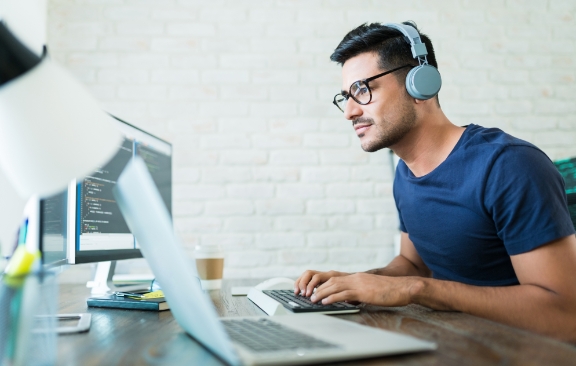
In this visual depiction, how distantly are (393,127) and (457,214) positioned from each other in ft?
1.15

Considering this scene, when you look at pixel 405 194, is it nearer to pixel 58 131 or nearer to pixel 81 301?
pixel 81 301

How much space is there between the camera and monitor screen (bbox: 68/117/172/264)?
112 centimetres

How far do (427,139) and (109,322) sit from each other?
0.98 m

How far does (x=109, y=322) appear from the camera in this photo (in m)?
0.85

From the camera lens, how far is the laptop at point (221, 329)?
0.50m

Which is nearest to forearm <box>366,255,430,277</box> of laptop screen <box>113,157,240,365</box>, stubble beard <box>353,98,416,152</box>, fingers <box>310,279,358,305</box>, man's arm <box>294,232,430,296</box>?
man's arm <box>294,232,430,296</box>

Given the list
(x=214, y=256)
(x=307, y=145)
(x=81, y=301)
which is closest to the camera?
(x=81, y=301)

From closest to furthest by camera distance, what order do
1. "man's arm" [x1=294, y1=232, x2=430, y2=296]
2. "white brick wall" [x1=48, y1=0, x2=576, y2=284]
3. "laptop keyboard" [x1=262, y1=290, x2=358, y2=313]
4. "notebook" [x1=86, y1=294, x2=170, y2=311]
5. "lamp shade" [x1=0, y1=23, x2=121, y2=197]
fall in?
"lamp shade" [x1=0, y1=23, x2=121, y2=197]
"laptop keyboard" [x1=262, y1=290, x2=358, y2=313]
"notebook" [x1=86, y1=294, x2=170, y2=311]
"man's arm" [x1=294, y1=232, x2=430, y2=296]
"white brick wall" [x1=48, y1=0, x2=576, y2=284]

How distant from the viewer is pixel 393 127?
1.45m

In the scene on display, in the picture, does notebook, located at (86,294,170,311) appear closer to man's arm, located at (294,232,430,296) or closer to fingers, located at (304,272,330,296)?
fingers, located at (304,272,330,296)

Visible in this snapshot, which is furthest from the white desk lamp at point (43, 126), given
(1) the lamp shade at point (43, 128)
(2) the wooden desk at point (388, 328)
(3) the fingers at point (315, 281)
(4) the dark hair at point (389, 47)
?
(4) the dark hair at point (389, 47)

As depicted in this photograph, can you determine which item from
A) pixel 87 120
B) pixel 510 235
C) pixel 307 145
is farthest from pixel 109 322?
pixel 307 145

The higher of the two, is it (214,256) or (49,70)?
(49,70)

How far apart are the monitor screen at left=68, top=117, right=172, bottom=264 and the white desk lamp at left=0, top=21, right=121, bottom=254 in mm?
673
